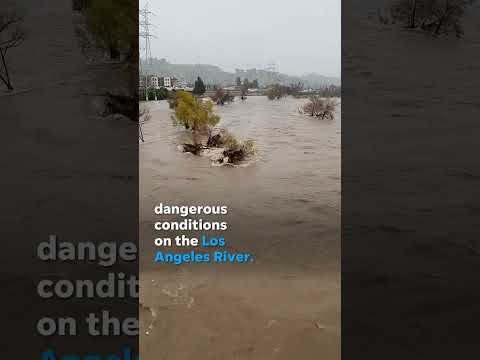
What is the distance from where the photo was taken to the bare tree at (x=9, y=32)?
1130 centimetres

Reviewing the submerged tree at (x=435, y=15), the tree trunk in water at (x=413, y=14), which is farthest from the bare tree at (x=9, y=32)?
the submerged tree at (x=435, y=15)

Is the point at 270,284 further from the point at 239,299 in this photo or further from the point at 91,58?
the point at 91,58

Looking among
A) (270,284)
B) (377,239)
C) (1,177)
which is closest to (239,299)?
(270,284)

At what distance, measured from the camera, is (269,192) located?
5.99 m

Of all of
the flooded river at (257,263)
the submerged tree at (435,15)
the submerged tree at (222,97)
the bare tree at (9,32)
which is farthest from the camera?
the submerged tree at (222,97)

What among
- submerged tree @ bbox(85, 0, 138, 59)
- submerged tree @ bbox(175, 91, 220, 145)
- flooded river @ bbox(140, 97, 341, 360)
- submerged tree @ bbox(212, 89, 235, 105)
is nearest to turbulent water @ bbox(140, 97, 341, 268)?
flooded river @ bbox(140, 97, 341, 360)

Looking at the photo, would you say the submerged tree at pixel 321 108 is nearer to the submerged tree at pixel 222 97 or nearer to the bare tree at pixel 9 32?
the submerged tree at pixel 222 97

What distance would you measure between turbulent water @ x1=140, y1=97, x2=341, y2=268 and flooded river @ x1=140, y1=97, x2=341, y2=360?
0.02 m

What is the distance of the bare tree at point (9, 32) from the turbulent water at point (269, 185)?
5.19 metres

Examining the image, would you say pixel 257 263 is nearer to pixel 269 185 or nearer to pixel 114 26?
pixel 269 185

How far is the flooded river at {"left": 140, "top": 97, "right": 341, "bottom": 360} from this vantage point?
10.6 feet

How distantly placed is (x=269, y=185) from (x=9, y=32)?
10857mm

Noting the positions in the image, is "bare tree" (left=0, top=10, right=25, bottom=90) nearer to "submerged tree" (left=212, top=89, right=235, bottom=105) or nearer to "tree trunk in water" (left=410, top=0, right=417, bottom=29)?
"submerged tree" (left=212, top=89, right=235, bottom=105)

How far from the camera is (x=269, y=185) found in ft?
20.6
